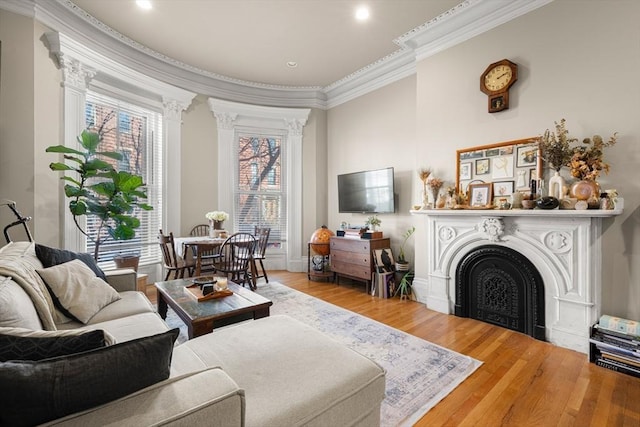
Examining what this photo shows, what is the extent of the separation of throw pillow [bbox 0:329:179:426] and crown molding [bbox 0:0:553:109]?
13.0 feet

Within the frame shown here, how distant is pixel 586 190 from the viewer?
2.38 meters

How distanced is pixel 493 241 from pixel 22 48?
5255 millimetres

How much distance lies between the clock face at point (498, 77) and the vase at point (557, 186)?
1.05m

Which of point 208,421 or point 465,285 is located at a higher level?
point 208,421

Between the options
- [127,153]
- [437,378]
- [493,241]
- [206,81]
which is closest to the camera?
[437,378]

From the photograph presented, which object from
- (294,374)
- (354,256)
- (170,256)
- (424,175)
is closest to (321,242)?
(354,256)

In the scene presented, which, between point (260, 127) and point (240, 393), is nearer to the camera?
point (240, 393)

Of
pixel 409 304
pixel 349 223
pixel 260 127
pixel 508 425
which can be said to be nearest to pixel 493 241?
pixel 409 304

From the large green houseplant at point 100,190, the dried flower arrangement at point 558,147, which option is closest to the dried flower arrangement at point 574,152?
the dried flower arrangement at point 558,147

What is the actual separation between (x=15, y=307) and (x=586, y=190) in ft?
12.0

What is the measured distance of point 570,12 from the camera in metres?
2.62

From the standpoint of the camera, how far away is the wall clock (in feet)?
9.62

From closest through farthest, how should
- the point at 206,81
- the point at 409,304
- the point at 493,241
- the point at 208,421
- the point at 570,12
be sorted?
1. the point at 208,421
2. the point at 570,12
3. the point at 493,241
4. the point at 409,304
5. the point at 206,81

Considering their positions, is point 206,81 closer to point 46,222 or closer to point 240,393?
point 46,222
